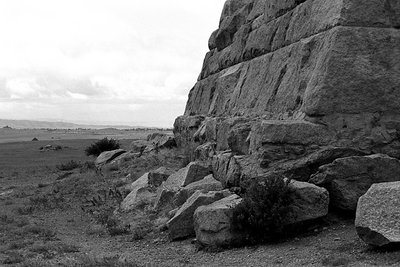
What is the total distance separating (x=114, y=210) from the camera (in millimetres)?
18953

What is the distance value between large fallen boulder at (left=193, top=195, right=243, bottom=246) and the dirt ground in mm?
268

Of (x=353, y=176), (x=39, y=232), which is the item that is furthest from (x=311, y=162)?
(x=39, y=232)

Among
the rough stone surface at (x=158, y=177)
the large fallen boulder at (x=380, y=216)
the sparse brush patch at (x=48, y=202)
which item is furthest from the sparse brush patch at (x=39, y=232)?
the large fallen boulder at (x=380, y=216)

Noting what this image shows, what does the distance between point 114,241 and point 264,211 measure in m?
4.99

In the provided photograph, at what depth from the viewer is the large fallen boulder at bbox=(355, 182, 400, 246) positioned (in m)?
9.57

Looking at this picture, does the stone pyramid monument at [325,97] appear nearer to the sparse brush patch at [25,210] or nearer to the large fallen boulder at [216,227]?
the large fallen boulder at [216,227]

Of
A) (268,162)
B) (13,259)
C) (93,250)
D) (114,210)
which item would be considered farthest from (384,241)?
(114,210)

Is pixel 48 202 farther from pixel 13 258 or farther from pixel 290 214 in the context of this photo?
pixel 290 214

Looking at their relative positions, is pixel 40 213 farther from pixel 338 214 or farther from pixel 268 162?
pixel 338 214

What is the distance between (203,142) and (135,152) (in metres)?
10.6

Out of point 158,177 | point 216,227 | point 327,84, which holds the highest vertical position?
point 327,84

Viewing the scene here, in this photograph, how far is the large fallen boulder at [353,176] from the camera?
12617 millimetres

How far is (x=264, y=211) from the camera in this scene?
39.0 ft

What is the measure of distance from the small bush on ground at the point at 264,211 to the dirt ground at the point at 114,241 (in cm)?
33
